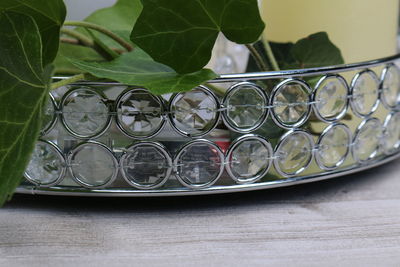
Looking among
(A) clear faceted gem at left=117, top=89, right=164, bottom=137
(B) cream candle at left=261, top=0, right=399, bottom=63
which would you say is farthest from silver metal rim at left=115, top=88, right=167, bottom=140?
(B) cream candle at left=261, top=0, right=399, bottom=63

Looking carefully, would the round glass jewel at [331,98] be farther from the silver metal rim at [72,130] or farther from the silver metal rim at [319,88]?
the silver metal rim at [72,130]

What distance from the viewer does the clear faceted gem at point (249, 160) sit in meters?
0.31

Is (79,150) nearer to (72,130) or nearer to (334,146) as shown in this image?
(72,130)

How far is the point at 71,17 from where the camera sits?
362mm

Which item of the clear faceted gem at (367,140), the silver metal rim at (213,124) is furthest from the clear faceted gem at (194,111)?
the clear faceted gem at (367,140)

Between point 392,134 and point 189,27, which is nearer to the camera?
point 189,27

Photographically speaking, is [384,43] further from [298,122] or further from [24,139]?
[24,139]

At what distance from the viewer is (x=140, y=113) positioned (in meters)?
0.30

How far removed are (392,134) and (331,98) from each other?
0.08 metres

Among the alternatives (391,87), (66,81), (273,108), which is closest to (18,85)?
(66,81)

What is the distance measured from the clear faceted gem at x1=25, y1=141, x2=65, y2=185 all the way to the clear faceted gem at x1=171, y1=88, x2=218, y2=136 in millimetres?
68

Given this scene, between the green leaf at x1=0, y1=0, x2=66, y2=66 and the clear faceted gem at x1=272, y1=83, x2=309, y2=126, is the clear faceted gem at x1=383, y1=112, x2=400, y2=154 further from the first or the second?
the green leaf at x1=0, y1=0, x2=66, y2=66

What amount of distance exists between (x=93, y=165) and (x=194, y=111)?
63 millimetres

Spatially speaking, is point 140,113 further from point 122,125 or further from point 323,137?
point 323,137
